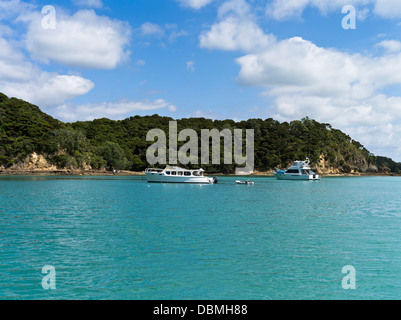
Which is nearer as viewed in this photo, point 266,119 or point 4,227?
point 4,227

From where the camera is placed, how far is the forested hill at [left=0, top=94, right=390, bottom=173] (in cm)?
11231

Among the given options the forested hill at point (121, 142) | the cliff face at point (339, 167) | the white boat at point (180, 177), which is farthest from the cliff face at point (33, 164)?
the cliff face at point (339, 167)

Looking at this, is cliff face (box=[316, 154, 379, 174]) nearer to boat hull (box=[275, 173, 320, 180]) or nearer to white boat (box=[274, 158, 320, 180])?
white boat (box=[274, 158, 320, 180])

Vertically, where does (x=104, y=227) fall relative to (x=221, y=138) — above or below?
below

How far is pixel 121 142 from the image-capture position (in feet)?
457

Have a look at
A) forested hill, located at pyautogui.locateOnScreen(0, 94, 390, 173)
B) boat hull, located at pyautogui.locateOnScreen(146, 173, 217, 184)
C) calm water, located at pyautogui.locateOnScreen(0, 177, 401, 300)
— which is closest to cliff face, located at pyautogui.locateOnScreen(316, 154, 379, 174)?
forested hill, located at pyautogui.locateOnScreen(0, 94, 390, 173)

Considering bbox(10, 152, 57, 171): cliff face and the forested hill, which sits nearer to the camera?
bbox(10, 152, 57, 171): cliff face

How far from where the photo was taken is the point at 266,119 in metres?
A: 173

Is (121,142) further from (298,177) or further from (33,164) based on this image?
(298,177)

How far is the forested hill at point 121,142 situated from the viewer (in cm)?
11231

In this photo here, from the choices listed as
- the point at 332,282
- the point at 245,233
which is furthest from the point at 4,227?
the point at 332,282
